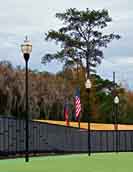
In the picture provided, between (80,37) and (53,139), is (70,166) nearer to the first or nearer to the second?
(53,139)

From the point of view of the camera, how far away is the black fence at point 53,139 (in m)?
32.3

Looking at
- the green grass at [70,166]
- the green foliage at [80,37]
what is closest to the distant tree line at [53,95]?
the green foliage at [80,37]

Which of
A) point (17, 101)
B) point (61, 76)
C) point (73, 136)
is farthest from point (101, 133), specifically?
point (61, 76)

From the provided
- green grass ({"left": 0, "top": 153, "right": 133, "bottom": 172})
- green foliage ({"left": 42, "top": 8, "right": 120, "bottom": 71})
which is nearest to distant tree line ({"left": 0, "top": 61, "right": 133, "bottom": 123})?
green foliage ({"left": 42, "top": 8, "right": 120, "bottom": 71})

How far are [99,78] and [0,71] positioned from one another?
50.1 ft

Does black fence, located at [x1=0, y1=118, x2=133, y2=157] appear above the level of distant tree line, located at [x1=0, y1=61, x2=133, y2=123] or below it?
below

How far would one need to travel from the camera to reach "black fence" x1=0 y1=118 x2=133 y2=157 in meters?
32.3

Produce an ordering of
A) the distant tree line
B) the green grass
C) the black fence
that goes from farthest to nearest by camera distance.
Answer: the distant tree line < the black fence < the green grass

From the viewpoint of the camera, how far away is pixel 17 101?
5519cm

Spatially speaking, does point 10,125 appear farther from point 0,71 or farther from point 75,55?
point 75,55

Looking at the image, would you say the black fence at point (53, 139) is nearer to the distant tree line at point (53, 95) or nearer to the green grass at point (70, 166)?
the green grass at point (70, 166)

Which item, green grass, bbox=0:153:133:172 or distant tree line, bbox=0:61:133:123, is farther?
distant tree line, bbox=0:61:133:123

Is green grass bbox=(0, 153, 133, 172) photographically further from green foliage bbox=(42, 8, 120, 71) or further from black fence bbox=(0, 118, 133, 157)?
green foliage bbox=(42, 8, 120, 71)

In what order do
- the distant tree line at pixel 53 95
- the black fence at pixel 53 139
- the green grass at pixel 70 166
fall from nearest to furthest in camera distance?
the green grass at pixel 70 166 → the black fence at pixel 53 139 → the distant tree line at pixel 53 95
